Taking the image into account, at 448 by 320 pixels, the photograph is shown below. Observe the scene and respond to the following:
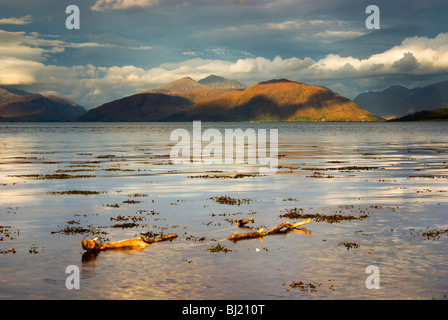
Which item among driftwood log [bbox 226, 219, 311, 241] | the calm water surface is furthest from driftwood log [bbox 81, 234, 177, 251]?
driftwood log [bbox 226, 219, 311, 241]

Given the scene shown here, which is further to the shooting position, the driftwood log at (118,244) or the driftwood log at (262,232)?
the driftwood log at (262,232)

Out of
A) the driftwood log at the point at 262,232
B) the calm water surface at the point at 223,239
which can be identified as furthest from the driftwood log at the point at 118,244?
the driftwood log at the point at 262,232

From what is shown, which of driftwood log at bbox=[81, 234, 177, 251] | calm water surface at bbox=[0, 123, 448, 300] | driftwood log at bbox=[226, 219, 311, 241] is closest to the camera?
calm water surface at bbox=[0, 123, 448, 300]

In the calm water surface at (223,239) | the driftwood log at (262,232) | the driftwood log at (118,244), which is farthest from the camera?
the driftwood log at (262,232)

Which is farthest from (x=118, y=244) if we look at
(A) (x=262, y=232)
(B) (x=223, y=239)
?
(A) (x=262, y=232)

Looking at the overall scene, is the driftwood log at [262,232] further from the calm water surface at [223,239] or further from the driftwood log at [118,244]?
the driftwood log at [118,244]

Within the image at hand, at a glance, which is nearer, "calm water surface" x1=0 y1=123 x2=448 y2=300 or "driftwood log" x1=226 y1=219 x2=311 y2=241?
"calm water surface" x1=0 y1=123 x2=448 y2=300

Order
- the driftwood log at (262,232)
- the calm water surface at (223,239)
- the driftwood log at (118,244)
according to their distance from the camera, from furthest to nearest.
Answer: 1. the driftwood log at (262,232)
2. the driftwood log at (118,244)
3. the calm water surface at (223,239)

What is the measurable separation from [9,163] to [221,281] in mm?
62880

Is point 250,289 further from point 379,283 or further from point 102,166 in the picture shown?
point 102,166

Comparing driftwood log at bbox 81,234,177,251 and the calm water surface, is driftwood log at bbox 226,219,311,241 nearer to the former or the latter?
the calm water surface

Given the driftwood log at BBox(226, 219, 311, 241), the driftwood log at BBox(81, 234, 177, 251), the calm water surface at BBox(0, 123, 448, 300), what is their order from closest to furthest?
1. the calm water surface at BBox(0, 123, 448, 300)
2. the driftwood log at BBox(81, 234, 177, 251)
3. the driftwood log at BBox(226, 219, 311, 241)

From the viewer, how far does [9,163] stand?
242 ft
